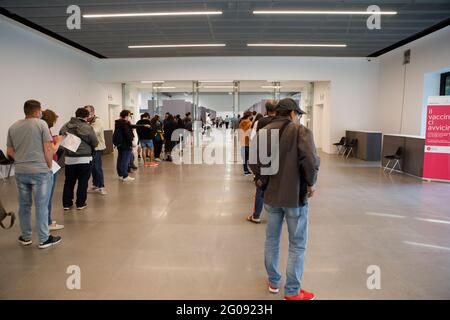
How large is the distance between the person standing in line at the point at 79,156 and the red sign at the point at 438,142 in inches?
283

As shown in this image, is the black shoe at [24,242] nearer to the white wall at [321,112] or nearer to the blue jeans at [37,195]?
the blue jeans at [37,195]

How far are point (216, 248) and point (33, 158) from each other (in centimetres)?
221

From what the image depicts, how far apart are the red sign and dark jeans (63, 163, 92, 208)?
7318 millimetres

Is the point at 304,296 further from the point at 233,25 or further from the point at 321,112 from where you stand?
the point at 321,112

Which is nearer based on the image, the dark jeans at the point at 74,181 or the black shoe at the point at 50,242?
the black shoe at the point at 50,242

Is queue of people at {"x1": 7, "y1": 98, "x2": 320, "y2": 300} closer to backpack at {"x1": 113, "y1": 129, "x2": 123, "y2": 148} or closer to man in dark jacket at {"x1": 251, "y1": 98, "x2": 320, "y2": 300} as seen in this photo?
man in dark jacket at {"x1": 251, "y1": 98, "x2": 320, "y2": 300}

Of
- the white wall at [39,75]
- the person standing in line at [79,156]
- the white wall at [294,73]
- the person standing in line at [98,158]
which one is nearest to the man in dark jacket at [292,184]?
the person standing in line at [79,156]

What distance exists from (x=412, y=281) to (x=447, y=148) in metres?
5.85

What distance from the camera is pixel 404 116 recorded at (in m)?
11.0

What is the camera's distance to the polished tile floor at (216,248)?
300cm

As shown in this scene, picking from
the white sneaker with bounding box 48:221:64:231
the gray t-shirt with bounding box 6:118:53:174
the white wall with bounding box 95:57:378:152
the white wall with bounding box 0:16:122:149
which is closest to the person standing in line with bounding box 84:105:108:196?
the white sneaker with bounding box 48:221:64:231

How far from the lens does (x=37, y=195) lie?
149 inches

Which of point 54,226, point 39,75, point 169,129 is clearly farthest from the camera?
point 169,129

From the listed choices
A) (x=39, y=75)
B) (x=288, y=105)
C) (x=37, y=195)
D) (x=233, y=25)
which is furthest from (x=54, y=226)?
(x=39, y=75)
